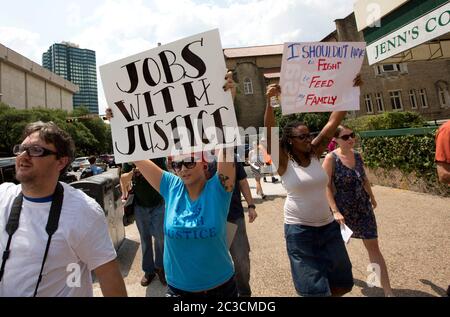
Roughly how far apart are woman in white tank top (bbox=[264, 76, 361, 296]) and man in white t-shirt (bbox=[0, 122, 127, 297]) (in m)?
1.50

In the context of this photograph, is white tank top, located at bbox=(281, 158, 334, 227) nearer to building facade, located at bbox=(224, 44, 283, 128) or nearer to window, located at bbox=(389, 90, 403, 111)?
window, located at bbox=(389, 90, 403, 111)

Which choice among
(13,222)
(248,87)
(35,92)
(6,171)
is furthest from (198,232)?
(35,92)

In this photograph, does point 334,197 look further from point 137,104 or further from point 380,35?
point 380,35

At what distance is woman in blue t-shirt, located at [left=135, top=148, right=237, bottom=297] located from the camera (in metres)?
2.14

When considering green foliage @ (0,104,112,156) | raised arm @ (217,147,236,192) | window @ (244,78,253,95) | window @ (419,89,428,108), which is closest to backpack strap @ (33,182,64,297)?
raised arm @ (217,147,236,192)

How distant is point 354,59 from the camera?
318 centimetres

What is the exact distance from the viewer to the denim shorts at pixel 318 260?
2.58m

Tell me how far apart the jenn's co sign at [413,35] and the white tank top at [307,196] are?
5.94 meters

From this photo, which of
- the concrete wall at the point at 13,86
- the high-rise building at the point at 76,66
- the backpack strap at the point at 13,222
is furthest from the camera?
the high-rise building at the point at 76,66

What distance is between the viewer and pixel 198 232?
213 cm

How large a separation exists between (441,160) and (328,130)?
102 cm

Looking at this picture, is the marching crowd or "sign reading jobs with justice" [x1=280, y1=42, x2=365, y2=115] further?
"sign reading jobs with justice" [x1=280, y1=42, x2=365, y2=115]

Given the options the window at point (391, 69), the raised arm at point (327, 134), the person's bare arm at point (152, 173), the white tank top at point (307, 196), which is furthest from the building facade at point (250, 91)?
the person's bare arm at point (152, 173)

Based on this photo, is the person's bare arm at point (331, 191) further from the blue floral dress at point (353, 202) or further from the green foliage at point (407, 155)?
the green foliage at point (407, 155)
